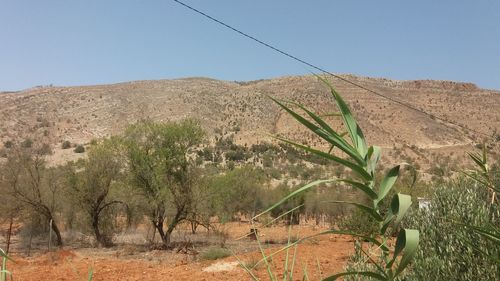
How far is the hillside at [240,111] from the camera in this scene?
64938 mm

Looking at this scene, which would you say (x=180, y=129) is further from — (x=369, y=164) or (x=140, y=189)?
(x=369, y=164)

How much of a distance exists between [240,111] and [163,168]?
168ft

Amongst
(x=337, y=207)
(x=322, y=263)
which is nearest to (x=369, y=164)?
(x=322, y=263)

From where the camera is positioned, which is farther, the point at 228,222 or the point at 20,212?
the point at 228,222

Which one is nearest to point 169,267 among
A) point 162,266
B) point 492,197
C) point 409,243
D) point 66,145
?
point 162,266

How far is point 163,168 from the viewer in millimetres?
23906

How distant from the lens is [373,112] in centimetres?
7644

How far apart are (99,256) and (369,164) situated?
2159cm

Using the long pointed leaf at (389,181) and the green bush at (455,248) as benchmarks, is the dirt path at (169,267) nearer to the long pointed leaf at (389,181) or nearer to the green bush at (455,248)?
the green bush at (455,248)

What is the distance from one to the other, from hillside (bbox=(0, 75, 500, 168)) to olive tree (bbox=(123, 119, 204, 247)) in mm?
33489

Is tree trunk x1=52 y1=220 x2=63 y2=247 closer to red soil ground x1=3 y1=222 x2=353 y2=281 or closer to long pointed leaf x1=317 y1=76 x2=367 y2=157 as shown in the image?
red soil ground x1=3 y1=222 x2=353 y2=281

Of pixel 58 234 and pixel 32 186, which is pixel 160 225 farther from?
pixel 32 186

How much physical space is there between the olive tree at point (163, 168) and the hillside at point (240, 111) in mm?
A: 33489

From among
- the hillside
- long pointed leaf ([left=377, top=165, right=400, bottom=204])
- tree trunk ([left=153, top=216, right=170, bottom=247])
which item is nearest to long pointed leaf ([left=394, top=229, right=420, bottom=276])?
long pointed leaf ([left=377, top=165, right=400, bottom=204])
